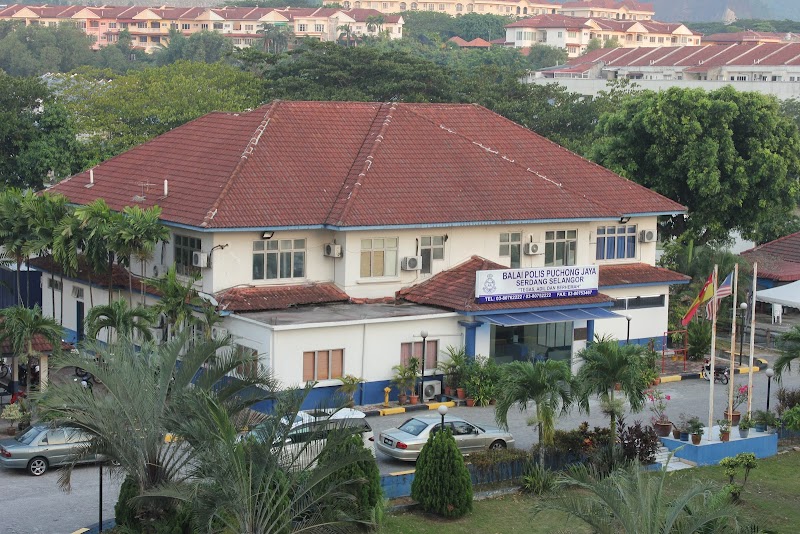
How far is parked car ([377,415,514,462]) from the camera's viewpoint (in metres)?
28.0

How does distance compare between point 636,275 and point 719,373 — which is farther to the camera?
point 636,275

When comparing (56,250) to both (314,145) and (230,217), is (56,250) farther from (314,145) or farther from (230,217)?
(314,145)

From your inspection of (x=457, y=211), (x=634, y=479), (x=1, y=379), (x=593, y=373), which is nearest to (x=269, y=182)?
(x=457, y=211)

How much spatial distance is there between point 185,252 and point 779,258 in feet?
79.4

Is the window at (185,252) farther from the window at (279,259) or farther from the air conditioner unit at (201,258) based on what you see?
the window at (279,259)

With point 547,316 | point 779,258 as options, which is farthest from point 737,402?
point 779,258

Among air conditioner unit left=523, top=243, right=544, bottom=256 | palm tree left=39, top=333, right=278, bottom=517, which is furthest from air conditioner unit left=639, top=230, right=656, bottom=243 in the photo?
palm tree left=39, top=333, right=278, bottom=517

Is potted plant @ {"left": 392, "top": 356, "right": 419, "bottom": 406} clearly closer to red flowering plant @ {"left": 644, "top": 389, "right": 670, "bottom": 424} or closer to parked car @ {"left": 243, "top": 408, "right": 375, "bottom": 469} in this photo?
red flowering plant @ {"left": 644, "top": 389, "right": 670, "bottom": 424}

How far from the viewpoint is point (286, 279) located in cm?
3612

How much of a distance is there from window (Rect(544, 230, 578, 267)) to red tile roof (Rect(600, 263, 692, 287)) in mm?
1159

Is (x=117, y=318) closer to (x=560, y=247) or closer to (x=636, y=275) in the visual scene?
(x=560, y=247)

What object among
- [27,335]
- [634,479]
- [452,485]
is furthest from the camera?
[27,335]

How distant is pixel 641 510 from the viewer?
1848 cm

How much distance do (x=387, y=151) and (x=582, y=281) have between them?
271 inches
